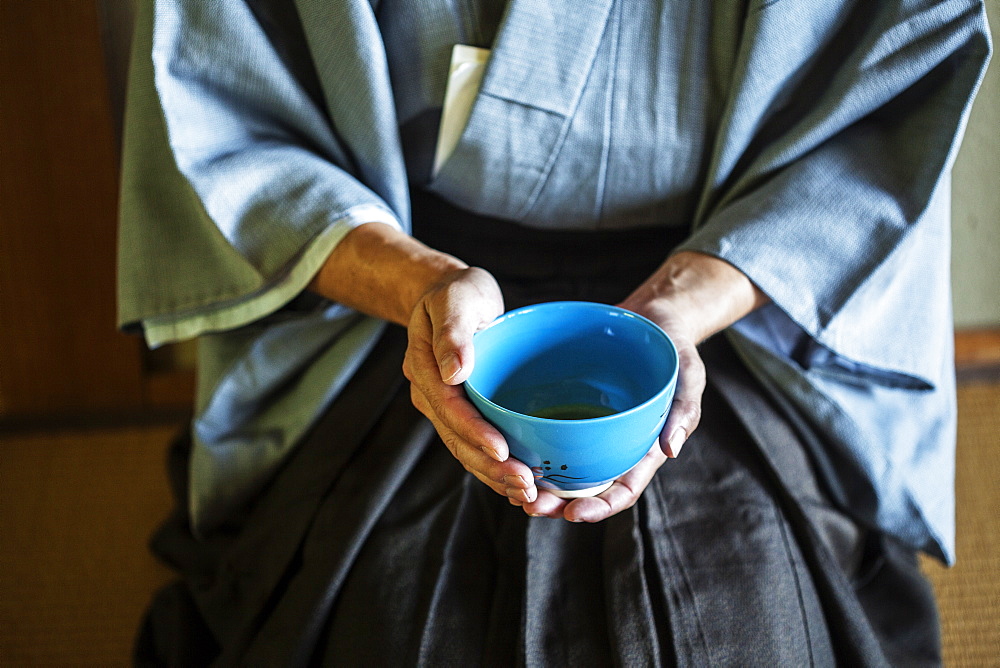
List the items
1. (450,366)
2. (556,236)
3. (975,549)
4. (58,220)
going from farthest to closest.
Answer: (58,220), (975,549), (556,236), (450,366)

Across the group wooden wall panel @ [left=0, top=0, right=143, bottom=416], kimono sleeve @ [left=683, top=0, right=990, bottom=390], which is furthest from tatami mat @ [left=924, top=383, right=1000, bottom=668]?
wooden wall panel @ [left=0, top=0, right=143, bottom=416]

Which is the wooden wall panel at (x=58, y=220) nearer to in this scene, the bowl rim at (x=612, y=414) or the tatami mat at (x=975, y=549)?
the bowl rim at (x=612, y=414)

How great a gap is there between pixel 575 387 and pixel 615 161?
220mm

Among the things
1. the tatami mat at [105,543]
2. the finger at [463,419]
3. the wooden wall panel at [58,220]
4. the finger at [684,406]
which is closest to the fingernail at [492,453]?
the finger at [463,419]

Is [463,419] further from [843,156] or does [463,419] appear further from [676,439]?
[843,156]

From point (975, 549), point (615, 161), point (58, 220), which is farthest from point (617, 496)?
point (58, 220)

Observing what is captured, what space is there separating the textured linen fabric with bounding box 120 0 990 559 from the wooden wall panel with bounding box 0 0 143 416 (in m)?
0.54

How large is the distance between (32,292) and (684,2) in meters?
1.15

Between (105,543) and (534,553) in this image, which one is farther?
(105,543)

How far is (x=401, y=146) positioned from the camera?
0.79 m

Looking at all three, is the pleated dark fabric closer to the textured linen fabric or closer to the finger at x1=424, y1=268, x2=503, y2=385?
the textured linen fabric

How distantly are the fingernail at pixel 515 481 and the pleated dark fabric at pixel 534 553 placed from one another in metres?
0.13

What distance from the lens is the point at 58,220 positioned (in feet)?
4.23

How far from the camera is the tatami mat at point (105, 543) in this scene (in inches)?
41.6
